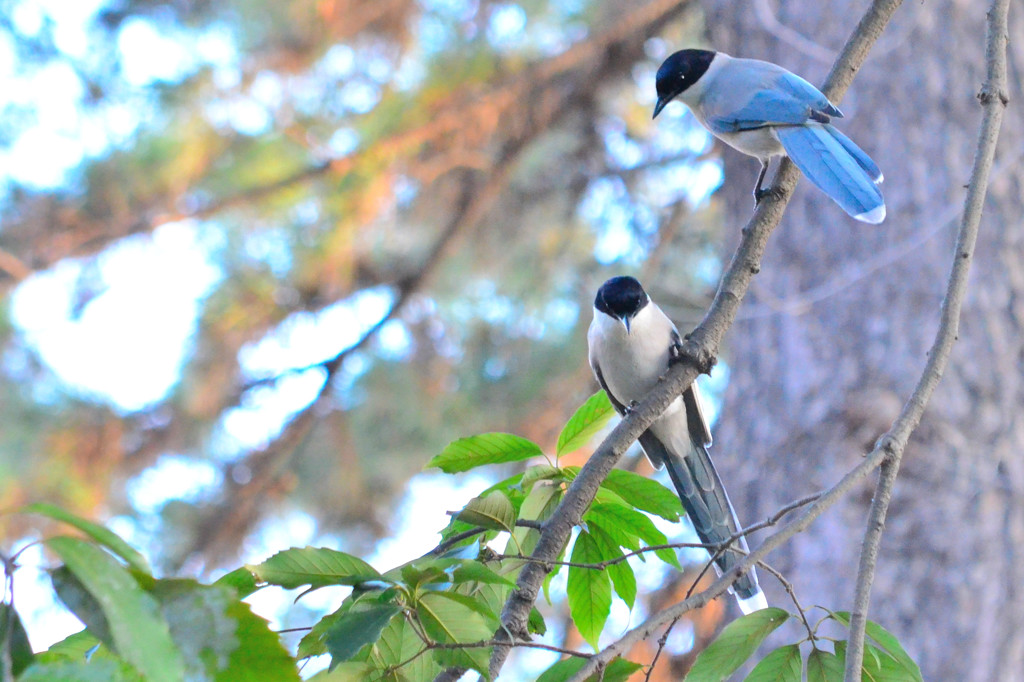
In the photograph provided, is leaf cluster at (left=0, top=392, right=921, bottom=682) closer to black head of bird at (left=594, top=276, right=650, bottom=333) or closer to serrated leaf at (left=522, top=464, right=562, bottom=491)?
serrated leaf at (left=522, top=464, right=562, bottom=491)

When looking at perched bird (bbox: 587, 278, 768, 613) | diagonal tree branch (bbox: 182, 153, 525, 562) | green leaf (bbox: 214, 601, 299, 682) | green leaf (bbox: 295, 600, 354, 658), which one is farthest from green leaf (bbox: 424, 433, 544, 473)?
diagonal tree branch (bbox: 182, 153, 525, 562)

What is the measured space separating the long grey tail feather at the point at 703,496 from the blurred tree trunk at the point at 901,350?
908 millimetres

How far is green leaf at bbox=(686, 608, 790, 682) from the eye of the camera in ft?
3.85

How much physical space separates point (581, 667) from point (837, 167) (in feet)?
3.56

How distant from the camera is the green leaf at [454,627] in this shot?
105 centimetres

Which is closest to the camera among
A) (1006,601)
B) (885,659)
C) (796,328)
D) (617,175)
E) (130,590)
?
(130,590)

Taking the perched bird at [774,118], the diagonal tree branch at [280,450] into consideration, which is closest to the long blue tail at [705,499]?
the perched bird at [774,118]

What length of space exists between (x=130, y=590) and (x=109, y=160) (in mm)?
5795

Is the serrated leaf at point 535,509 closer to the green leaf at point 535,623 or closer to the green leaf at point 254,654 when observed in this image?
the green leaf at point 535,623

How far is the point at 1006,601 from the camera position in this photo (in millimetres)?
2947

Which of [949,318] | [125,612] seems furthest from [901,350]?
[125,612]

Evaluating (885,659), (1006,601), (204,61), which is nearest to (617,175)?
(204,61)

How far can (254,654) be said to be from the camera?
2.58 ft

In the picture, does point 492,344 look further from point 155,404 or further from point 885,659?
point 885,659
